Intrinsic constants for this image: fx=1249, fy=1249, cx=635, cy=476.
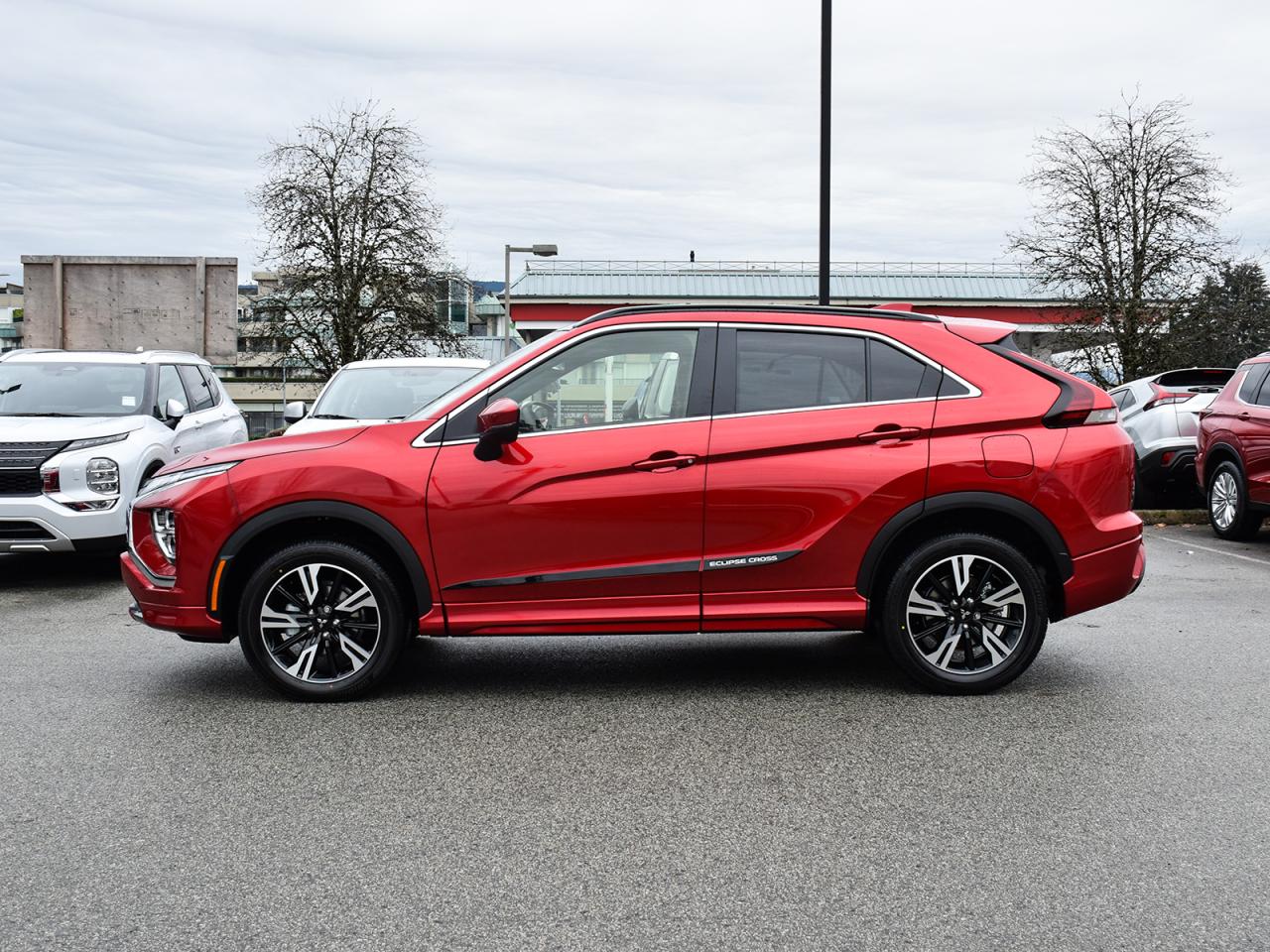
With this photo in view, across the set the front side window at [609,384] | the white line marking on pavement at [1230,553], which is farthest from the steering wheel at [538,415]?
the white line marking on pavement at [1230,553]

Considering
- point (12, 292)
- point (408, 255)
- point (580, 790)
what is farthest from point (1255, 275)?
point (12, 292)

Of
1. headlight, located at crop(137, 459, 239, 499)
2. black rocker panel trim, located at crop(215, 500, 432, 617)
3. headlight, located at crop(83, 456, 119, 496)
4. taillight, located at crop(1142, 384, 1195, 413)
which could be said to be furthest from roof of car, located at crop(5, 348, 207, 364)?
taillight, located at crop(1142, 384, 1195, 413)

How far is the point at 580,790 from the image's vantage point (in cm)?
436

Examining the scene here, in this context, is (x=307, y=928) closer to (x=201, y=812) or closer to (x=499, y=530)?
(x=201, y=812)

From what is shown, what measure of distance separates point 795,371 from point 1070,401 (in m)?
1.26

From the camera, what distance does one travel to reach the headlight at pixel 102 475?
9086mm

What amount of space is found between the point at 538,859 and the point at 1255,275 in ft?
105

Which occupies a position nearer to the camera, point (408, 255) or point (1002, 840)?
point (1002, 840)

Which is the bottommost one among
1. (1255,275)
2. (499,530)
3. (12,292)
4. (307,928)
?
(307,928)

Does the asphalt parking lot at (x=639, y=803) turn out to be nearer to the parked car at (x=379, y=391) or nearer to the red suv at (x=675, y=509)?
the red suv at (x=675, y=509)

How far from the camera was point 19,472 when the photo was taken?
8914mm

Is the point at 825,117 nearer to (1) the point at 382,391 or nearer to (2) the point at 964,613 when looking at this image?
(1) the point at 382,391

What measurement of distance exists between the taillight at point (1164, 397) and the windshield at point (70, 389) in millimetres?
11129

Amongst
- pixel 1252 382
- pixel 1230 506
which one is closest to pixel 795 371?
pixel 1252 382
